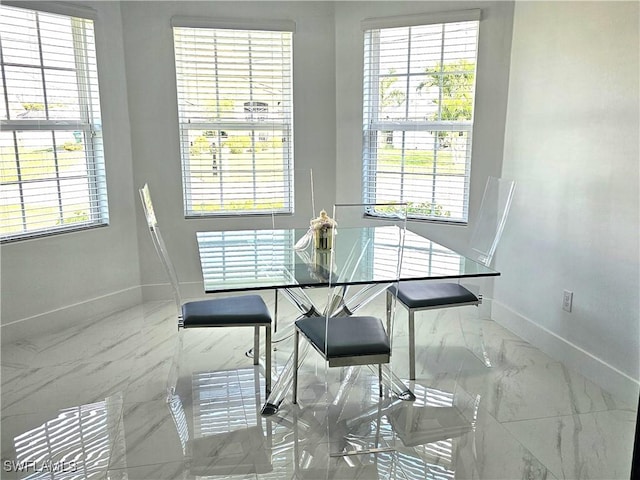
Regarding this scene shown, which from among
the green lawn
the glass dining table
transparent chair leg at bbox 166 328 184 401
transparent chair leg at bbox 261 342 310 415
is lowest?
transparent chair leg at bbox 166 328 184 401

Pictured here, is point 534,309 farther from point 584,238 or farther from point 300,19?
point 300,19

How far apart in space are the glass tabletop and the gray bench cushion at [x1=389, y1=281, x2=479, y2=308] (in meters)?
0.21

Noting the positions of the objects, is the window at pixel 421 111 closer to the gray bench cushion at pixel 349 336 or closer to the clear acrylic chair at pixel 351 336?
the clear acrylic chair at pixel 351 336

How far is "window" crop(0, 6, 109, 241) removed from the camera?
3479 mm

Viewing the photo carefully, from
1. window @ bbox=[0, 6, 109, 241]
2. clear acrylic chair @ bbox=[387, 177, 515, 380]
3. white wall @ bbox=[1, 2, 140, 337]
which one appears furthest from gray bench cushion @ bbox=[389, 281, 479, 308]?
window @ bbox=[0, 6, 109, 241]

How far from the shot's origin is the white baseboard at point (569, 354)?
2877 mm

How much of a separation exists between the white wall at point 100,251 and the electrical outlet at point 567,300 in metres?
3.07

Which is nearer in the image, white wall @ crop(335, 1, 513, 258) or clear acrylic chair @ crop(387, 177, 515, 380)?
clear acrylic chair @ crop(387, 177, 515, 380)

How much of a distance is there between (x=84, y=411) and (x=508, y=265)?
2.82m

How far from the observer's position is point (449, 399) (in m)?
2.91

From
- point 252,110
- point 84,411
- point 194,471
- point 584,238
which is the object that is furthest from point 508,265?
point 84,411

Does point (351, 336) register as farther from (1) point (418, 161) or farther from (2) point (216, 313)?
(1) point (418, 161)

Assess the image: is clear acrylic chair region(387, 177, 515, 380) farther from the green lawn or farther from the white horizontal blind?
the white horizontal blind

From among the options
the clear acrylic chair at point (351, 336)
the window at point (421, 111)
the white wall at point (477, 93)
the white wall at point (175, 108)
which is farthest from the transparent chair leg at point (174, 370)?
the window at point (421, 111)
